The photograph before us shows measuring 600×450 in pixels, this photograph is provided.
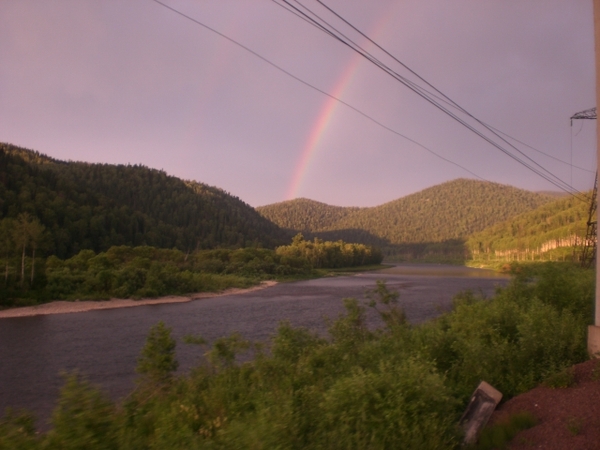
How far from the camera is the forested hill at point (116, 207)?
210 ft

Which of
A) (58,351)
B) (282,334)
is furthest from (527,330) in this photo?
(58,351)

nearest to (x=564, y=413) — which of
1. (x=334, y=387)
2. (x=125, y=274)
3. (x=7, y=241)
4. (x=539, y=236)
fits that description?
(x=334, y=387)

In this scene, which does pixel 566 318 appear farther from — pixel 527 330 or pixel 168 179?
pixel 168 179

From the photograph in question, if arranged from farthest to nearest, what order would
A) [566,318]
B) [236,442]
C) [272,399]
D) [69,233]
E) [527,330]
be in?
[69,233], [566,318], [527,330], [272,399], [236,442]

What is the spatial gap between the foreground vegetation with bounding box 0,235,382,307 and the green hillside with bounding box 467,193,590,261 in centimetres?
3908

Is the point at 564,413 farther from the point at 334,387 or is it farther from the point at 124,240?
the point at 124,240

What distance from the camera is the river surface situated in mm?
15752

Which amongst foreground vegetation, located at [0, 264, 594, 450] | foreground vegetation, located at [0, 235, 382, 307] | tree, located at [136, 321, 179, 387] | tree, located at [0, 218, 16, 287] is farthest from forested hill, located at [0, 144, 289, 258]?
foreground vegetation, located at [0, 264, 594, 450]

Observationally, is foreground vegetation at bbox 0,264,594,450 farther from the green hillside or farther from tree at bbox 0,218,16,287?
the green hillside

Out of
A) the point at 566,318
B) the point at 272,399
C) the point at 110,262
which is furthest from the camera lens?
the point at 110,262

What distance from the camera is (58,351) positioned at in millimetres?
21672

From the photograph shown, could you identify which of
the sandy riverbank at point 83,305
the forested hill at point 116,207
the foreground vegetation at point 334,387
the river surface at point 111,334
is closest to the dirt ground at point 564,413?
the foreground vegetation at point 334,387

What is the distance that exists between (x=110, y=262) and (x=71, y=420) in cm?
4578

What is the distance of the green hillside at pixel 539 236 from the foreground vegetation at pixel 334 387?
5881cm
